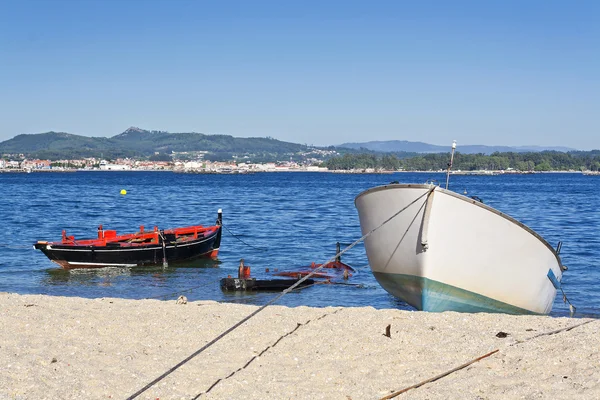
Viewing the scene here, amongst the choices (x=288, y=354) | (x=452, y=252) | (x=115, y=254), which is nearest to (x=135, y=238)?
Result: (x=115, y=254)

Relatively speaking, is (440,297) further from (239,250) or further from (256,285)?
(239,250)

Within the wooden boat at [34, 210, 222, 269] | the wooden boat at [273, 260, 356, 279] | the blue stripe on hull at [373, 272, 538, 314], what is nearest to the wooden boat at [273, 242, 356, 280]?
the wooden boat at [273, 260, 356, 279]

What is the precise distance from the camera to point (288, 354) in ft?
29.1

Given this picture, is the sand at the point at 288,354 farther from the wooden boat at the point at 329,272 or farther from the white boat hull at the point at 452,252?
the wooden boat at the point at 329,272

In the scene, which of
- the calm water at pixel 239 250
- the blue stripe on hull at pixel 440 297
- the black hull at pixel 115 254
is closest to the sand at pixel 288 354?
the blue stripe on hull at pixel 440 297

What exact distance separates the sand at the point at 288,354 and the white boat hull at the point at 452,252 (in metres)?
0.79

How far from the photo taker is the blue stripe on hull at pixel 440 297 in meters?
11.9

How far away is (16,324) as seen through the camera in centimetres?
991

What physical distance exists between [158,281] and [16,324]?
9669 millimetres

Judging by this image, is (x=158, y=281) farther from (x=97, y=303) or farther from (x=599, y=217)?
(x=599, y=217)

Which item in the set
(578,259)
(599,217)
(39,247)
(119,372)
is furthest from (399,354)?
(599,217)

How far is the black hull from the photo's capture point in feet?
68.8

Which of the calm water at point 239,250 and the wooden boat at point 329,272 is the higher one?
the wooden boat at point 329,272

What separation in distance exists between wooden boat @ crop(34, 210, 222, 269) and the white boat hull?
10772 mm
